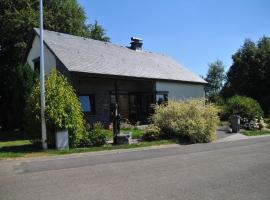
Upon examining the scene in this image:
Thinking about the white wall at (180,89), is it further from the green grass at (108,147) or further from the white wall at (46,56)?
the green grass at (108,147)

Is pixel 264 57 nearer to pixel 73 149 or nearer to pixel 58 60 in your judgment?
pixel 58 60

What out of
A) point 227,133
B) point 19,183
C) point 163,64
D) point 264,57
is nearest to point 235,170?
point 19,183

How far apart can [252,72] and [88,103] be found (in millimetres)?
30969

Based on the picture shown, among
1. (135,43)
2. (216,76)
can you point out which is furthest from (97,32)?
(216,76)

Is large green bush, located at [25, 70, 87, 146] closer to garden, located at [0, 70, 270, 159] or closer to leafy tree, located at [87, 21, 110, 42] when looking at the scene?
garden, located at [0, 70, 270, 159]

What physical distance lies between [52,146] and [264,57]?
3879cm

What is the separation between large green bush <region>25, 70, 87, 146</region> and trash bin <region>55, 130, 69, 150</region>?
21 centimetres

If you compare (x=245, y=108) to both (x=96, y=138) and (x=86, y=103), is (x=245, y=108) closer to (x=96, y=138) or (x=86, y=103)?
(x=86, y=103)

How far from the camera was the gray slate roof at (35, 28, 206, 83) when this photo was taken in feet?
73.2

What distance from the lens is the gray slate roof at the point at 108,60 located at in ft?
73.2

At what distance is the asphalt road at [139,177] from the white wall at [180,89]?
51.0ft

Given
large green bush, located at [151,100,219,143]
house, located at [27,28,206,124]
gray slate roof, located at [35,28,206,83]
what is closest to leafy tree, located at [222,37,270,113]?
gray slate roof, located at [35,28,206,83]

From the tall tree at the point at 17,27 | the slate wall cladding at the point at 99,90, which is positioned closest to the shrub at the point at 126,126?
the slate wall cladding at the point at 99,90

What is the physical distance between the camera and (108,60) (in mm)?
25109
